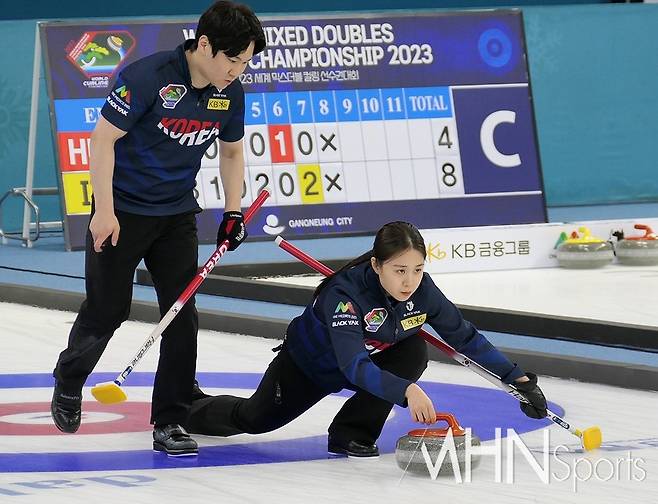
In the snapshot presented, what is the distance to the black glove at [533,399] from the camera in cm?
391

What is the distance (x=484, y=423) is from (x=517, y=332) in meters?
1.73

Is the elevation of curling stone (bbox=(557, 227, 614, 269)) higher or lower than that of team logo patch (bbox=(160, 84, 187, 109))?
lower

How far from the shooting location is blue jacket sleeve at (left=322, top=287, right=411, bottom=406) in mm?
3705

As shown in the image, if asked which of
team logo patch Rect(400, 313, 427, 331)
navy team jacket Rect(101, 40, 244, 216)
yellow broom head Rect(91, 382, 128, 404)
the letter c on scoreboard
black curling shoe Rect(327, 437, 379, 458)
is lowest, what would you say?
black curling shoe Rect(327, 437, 379, 458)

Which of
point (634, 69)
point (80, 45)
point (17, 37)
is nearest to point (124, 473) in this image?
point (80, 45)

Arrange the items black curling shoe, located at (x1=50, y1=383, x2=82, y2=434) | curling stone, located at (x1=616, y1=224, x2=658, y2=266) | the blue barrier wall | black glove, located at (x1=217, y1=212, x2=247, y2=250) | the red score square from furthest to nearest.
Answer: the blue barrier wall < the red score square < curling stone, located at (x1=616, y1=224, x2=658, y2=266) < black glove, located at (x1=217, y1=212, x2=247, y2=250) < black curling shoe, located at (x1=50, y1=383, x2=82, y2=434)

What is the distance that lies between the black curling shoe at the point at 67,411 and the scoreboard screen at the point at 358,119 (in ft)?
16.4

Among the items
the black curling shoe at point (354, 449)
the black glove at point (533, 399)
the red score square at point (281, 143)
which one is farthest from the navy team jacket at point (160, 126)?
the red score square at point (281, 143)

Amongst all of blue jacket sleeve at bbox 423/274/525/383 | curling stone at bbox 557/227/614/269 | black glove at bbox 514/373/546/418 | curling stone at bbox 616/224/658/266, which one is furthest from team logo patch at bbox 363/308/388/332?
curling stone at bbox 616/224/658/266

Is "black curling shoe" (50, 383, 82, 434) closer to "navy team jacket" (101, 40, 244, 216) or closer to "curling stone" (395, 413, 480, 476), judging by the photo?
"navy team jacket" (101, 40, 244, 216)

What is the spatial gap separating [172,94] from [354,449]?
109 cm

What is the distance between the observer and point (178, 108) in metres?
4.01

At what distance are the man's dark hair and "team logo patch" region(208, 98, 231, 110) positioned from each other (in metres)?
0.20

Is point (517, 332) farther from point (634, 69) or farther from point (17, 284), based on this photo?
point (634, 69)
